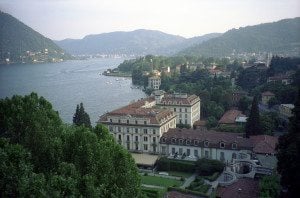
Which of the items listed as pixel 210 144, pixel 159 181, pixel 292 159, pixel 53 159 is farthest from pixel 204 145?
pixel 53 159

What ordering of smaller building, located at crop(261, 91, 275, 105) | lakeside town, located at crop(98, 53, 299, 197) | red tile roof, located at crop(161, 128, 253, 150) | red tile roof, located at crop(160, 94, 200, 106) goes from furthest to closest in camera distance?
1. smaller building, located at crop(261, 91, 275, 105)
2. red tile roof, located at crop(160, 94, 200, 106)
3. red tile roof, located at crop(161, 128, 253, 150)
4. lakeside town, located at crop(98, 53, 299, 197)

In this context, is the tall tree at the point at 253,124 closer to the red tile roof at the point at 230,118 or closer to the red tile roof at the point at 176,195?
the red tile roof at the point at 230,118

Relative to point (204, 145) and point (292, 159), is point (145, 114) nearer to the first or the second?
point (204, 145)

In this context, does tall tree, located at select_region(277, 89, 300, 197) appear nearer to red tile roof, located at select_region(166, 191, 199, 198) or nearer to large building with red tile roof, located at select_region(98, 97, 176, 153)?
red tile roof, located at select_region(166, 191, 199, 198)

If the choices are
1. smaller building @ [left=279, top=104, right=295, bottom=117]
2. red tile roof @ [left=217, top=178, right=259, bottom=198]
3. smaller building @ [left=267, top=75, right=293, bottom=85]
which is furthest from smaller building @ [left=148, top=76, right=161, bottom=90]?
red tile roof @ [left=217, top=178, right=259, bottom=198]

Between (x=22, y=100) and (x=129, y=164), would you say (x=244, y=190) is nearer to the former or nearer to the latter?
(x=129, y=164)

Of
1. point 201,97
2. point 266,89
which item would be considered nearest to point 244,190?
point 201,97

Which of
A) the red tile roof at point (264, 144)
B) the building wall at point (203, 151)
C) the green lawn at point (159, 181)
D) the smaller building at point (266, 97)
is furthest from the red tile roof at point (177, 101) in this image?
the green lawn at point (159, 181)
